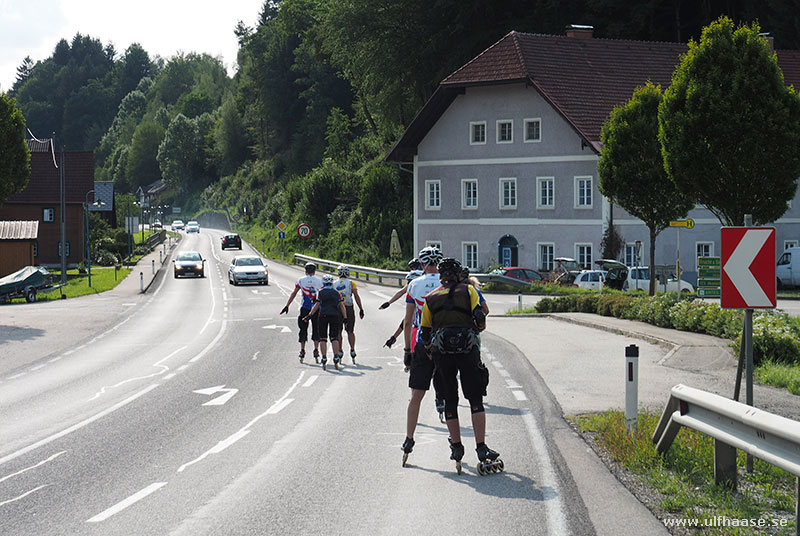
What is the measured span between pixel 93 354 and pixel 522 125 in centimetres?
3086

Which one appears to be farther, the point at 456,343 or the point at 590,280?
the point at 590,280

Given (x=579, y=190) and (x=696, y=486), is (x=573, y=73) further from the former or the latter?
(x=696, y=486)

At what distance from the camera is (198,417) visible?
1257cm

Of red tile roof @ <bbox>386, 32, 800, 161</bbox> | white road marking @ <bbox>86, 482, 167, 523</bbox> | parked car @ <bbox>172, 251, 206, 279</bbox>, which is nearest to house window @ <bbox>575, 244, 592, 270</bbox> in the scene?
red tile roof @ <bbox>386, 32, 800, 161</bbox>

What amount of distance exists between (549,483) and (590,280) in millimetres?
32568

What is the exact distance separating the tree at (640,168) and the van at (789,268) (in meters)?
13.6

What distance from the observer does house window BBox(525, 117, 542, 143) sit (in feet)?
157

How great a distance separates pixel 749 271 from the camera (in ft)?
28.4

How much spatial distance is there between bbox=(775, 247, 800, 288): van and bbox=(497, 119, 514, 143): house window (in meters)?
13.8

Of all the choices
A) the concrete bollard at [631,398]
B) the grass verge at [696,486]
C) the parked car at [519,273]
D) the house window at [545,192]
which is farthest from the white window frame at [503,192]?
the concrete bollard at [631,398]

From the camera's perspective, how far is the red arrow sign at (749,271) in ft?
28.2

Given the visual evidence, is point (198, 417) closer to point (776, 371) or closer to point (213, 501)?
point (213, 501)

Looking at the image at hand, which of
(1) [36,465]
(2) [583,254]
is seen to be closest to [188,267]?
(2) [583,254]

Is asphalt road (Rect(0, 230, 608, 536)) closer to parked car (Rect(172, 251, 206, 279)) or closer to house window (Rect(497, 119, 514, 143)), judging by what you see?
house window (Rect(497, 119, 514, 143))
